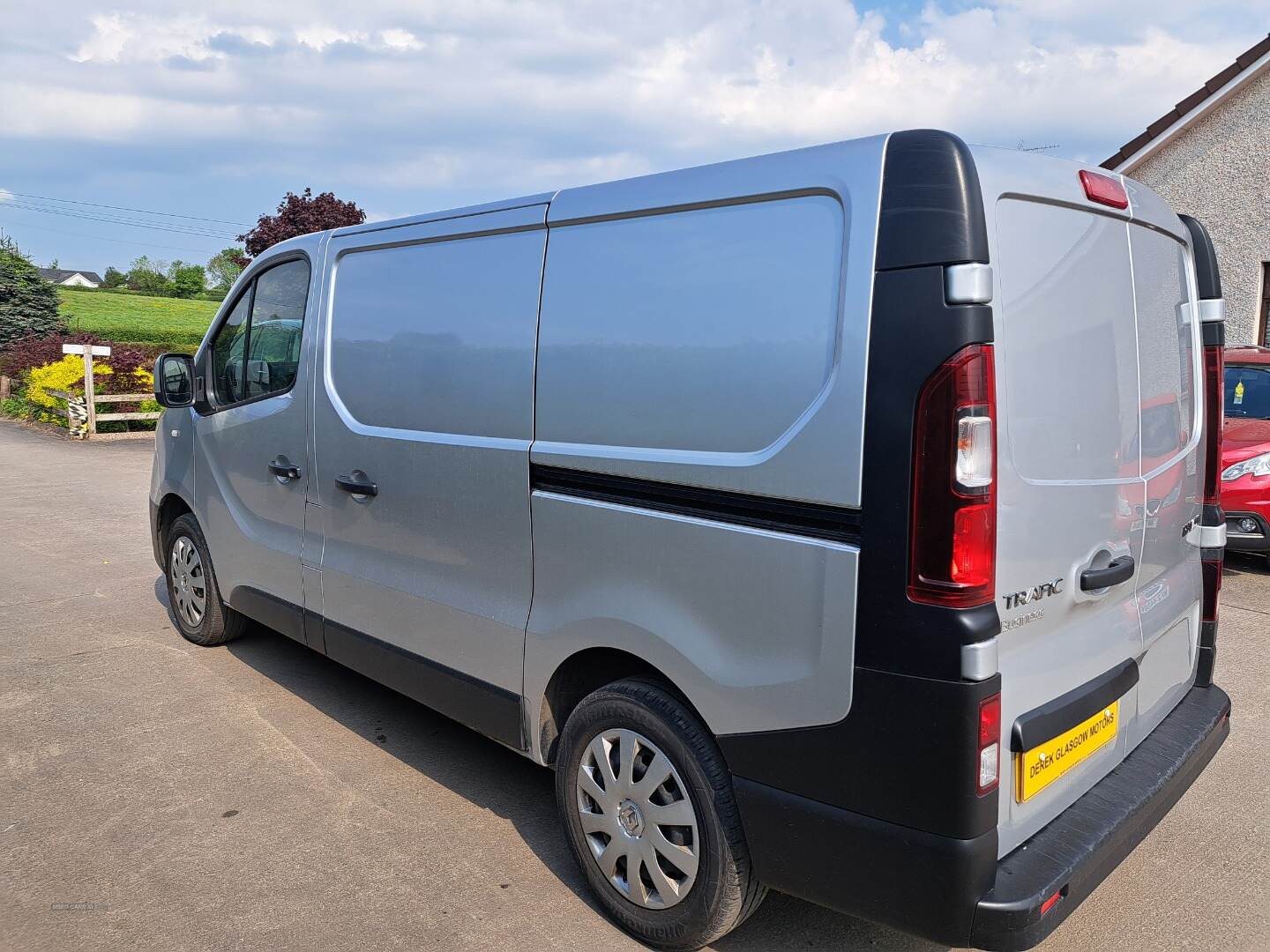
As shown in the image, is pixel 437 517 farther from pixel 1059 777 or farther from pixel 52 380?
pixel 52 380

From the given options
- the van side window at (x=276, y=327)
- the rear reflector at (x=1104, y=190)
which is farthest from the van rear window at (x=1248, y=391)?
the van side window at (x=276, y=327)

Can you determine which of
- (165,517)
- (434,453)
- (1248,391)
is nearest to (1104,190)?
(434,453)

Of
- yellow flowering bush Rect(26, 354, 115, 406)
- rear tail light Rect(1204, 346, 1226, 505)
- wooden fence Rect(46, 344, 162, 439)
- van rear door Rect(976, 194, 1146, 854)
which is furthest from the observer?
yellow flowering bush Rect(26, 354, 115, 406)

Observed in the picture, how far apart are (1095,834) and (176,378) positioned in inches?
185

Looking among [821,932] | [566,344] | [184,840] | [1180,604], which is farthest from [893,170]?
[184,840]

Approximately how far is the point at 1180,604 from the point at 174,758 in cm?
390

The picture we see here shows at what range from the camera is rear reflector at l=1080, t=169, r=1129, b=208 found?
8.50 ft

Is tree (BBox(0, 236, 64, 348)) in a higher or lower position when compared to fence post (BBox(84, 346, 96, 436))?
higher

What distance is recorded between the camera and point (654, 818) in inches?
110

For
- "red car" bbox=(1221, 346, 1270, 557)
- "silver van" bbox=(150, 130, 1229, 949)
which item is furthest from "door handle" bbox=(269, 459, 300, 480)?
"red car" bbox=(1221, 346, 1270, 557)

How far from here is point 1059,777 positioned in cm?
252

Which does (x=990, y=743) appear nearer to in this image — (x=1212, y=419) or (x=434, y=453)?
(x=1212, y=419)

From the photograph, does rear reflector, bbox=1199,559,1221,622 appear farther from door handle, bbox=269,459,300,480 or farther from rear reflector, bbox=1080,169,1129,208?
door handle, bbox=269,459,300,480

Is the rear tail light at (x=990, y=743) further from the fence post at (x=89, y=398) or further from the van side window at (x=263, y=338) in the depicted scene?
the fence post at (x=89, y=398)
